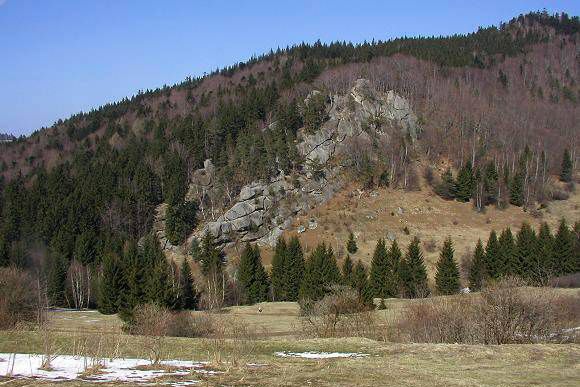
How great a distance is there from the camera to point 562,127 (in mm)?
155750

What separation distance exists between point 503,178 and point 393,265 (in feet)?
158

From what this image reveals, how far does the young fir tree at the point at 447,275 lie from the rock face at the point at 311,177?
30930 millimetres

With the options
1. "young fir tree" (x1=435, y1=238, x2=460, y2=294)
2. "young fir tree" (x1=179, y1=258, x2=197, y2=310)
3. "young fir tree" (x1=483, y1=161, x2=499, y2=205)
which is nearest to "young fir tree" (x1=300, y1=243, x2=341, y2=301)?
"young fir tree" (x1=435, y1=238, x2=460, y2=294)

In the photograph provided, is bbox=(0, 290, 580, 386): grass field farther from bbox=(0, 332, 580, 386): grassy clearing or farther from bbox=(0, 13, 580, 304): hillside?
bbox=(0, 13, 580, 304): hillside

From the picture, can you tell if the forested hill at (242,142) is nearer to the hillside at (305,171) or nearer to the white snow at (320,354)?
the hillside at (305,171)

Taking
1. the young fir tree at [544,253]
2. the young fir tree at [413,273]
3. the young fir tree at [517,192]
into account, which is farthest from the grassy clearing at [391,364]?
the young fir tree at [517,192]

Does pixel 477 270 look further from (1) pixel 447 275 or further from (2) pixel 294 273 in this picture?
(2) pixel 294 273

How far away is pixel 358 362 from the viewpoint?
19188 millimetres

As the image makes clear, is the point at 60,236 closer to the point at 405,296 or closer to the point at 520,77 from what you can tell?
the point at 405,296


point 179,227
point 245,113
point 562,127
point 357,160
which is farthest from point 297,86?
point 562,127

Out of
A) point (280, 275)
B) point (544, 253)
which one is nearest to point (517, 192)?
point (544, 253)

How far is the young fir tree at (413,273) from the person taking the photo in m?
82.3

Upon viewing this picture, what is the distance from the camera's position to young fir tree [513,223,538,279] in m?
83.9

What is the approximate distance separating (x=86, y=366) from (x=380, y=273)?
7092cm
